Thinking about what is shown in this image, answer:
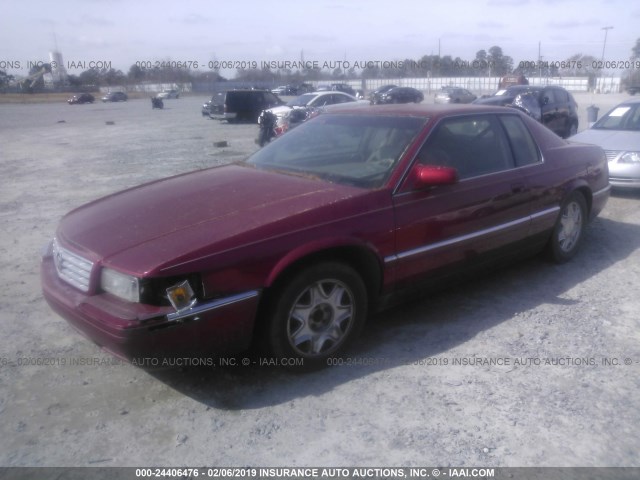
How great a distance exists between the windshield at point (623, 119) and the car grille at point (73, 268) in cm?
832

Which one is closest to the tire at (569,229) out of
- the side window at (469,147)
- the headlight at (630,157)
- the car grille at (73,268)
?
the side window at (469,147)

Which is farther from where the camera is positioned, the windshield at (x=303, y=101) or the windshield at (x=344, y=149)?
the windshield at (x=303, y=101)

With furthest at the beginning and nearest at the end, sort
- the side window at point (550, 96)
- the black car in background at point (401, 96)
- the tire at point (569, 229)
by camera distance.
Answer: the black car in background at point (401, 96)
the side window at point (550, 96)
the tire at point (569, 229)

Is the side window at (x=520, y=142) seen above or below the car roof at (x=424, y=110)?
below

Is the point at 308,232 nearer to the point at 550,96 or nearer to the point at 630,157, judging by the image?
the point at 630,157

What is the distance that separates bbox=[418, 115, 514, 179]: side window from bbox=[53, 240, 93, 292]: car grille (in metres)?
2.23

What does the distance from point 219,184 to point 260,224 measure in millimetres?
920

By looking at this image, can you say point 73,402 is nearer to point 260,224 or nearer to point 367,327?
point 260,224

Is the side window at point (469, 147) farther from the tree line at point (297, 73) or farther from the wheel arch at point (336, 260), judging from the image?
the tree line at point (297, 73)

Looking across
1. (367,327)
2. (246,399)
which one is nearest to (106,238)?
(246,399)

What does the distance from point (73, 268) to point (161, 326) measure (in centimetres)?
83

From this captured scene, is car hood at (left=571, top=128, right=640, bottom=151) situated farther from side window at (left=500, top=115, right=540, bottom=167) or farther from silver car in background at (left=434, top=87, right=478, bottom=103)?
silver car in background at (left=434, top=87, right=478, bottom=103)

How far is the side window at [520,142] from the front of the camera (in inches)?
177

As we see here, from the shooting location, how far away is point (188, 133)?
1997 centimetres
